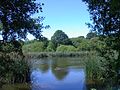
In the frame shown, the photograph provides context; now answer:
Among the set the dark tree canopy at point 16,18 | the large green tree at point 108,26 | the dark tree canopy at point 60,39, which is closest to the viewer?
the dark tree canopy at point 16,18

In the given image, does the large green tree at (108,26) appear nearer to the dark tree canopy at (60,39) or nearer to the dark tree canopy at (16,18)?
the dark tree canopy at (16,18)

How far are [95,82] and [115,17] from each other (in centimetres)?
1072

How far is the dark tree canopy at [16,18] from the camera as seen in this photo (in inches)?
179

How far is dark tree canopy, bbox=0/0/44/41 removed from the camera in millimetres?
4535

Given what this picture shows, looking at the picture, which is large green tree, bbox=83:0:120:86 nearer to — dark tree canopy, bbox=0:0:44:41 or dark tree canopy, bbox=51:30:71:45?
dark tree canopy, bbox=0:0:44:41

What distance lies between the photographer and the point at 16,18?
4652 millimetres

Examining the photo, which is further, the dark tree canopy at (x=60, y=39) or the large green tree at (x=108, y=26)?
the dark tree canopy at (x=60, y=39)

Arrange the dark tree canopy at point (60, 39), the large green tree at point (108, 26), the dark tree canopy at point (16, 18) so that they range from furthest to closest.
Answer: the dark tree canopy at point (60, 39)
the large green tree at point (108, 26)
the dark tree canopy at point (16, 18)

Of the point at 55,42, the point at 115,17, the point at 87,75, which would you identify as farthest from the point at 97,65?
the point at 55,42

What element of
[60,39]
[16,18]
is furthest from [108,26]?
[60,39]

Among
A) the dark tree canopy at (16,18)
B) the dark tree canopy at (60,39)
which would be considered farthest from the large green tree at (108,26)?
the dark tree canopy at (60,39)

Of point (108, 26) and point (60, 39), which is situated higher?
point (60, 39)

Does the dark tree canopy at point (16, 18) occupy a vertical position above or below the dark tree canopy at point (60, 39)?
below

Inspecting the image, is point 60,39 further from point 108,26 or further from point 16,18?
point 16,18
